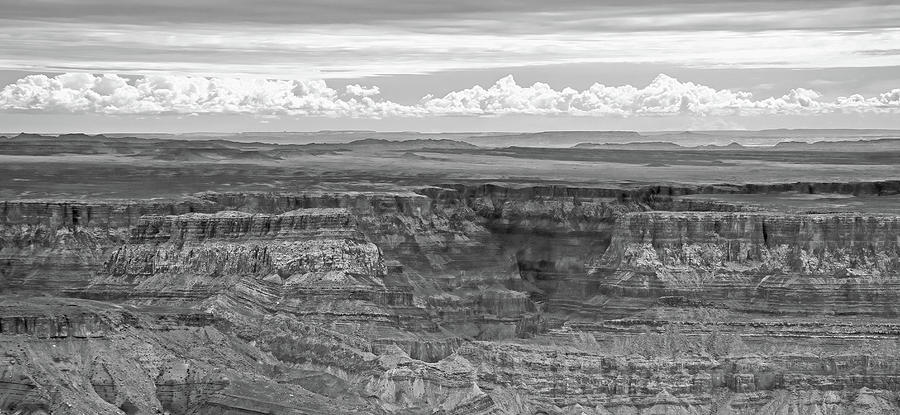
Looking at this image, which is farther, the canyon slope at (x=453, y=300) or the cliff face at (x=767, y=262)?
the cliff face at (x=767, y=262)

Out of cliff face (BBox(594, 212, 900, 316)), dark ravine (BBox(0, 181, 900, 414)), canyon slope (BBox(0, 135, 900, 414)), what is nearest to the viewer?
dark ravine (BBox(0, 181, 900, 414))

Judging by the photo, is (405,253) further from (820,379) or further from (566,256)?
(820,379)

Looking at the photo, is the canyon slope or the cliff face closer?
the canyon slope

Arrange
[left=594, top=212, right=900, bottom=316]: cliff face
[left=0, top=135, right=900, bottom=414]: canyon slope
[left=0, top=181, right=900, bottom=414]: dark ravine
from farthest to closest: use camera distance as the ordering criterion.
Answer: [left=594, top=212, right=900, bottom=316]: cliff face < [left=0, top=135, right=900, bottom=414]: canyon slope < [left=0, top=181, right=900, bottom=414]: dark ravine

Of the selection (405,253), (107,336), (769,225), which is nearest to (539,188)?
(405,253)

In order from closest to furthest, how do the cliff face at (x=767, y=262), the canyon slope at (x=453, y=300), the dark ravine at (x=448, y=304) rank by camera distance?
the dark ravine at (x=448, y=304)
the canyon slope at (x=453, y=300)
the cliff face at (x=767, y=262)
